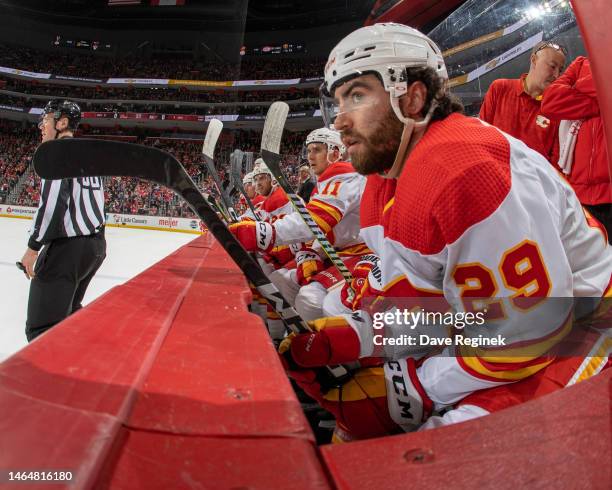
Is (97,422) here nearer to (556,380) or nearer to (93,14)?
(556,380)

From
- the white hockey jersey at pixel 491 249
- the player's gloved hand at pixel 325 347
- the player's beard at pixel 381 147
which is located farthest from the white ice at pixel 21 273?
the white hockey jersey at pixel 491 249

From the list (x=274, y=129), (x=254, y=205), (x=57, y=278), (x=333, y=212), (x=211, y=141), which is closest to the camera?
(x=57, y=278)

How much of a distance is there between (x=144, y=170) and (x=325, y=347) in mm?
467

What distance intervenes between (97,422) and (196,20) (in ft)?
63.0

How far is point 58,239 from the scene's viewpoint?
180cm

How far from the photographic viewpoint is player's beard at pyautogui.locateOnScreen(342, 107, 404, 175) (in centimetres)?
90

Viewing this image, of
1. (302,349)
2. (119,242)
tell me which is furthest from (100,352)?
(119,242)

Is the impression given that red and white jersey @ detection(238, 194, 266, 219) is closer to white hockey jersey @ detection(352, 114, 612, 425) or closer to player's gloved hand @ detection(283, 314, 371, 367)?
player's gloved hand @ detection(283, 314, 371, 367)

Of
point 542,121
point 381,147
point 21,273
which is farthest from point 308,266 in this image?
point 21,273

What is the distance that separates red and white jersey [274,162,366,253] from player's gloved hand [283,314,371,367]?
120 centimetres

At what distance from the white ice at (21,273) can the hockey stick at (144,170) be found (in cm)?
137

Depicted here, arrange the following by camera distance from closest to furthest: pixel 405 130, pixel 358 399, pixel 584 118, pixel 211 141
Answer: pixel 358 399 → pixel 405 130 → pixel 584 118 → pixel 211 141

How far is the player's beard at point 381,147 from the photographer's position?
899mm

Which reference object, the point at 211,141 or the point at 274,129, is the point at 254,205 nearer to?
the point at 211,141
